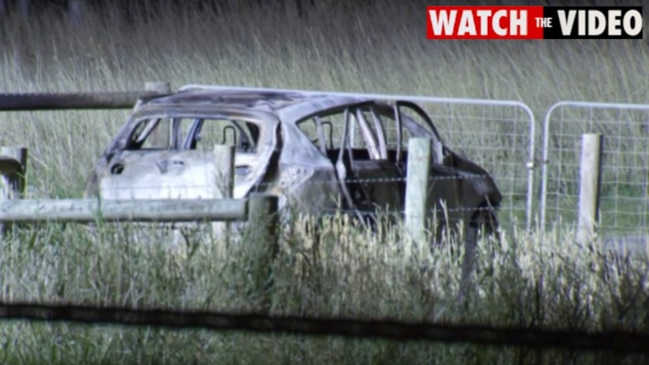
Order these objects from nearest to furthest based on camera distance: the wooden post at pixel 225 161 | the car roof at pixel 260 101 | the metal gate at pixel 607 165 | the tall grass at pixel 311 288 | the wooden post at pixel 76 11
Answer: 1. the tall grass at pixel 311 288
2. the wooden post at pixel 225 161
3. the car roof at pixel 260 101
4. the metal gate at pixel 607 165
5. the wooden post at pixel 76 11

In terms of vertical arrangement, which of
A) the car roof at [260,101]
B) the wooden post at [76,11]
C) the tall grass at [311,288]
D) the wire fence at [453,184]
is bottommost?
the tall grass at [311,288]

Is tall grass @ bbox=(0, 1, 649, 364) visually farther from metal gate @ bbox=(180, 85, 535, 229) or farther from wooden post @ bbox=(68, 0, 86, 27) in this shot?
wooden post @ bbox=(68, 0, 86, 27)

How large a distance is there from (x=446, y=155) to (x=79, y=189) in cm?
287

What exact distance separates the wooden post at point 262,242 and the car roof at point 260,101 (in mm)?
2569

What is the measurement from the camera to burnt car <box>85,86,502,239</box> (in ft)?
26.5

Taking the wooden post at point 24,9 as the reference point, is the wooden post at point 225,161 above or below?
below

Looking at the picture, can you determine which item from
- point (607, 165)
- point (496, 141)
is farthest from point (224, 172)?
point (607, 165)

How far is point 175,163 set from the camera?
8.27 m

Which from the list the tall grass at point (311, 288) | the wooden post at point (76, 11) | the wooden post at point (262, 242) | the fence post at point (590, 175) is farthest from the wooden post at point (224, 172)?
the wooden post at point (76, 11)

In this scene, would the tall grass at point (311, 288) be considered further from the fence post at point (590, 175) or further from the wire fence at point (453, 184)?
the fence post at point (590, 175)

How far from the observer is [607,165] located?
12.3 meters

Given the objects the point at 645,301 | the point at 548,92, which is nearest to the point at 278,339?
the point at 645,301

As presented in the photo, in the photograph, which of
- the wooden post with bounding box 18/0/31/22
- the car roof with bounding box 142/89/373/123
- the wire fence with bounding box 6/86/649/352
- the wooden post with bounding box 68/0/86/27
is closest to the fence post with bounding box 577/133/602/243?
the wire fence with bounding box 6/86/649/352

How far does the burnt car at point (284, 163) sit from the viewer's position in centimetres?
807
